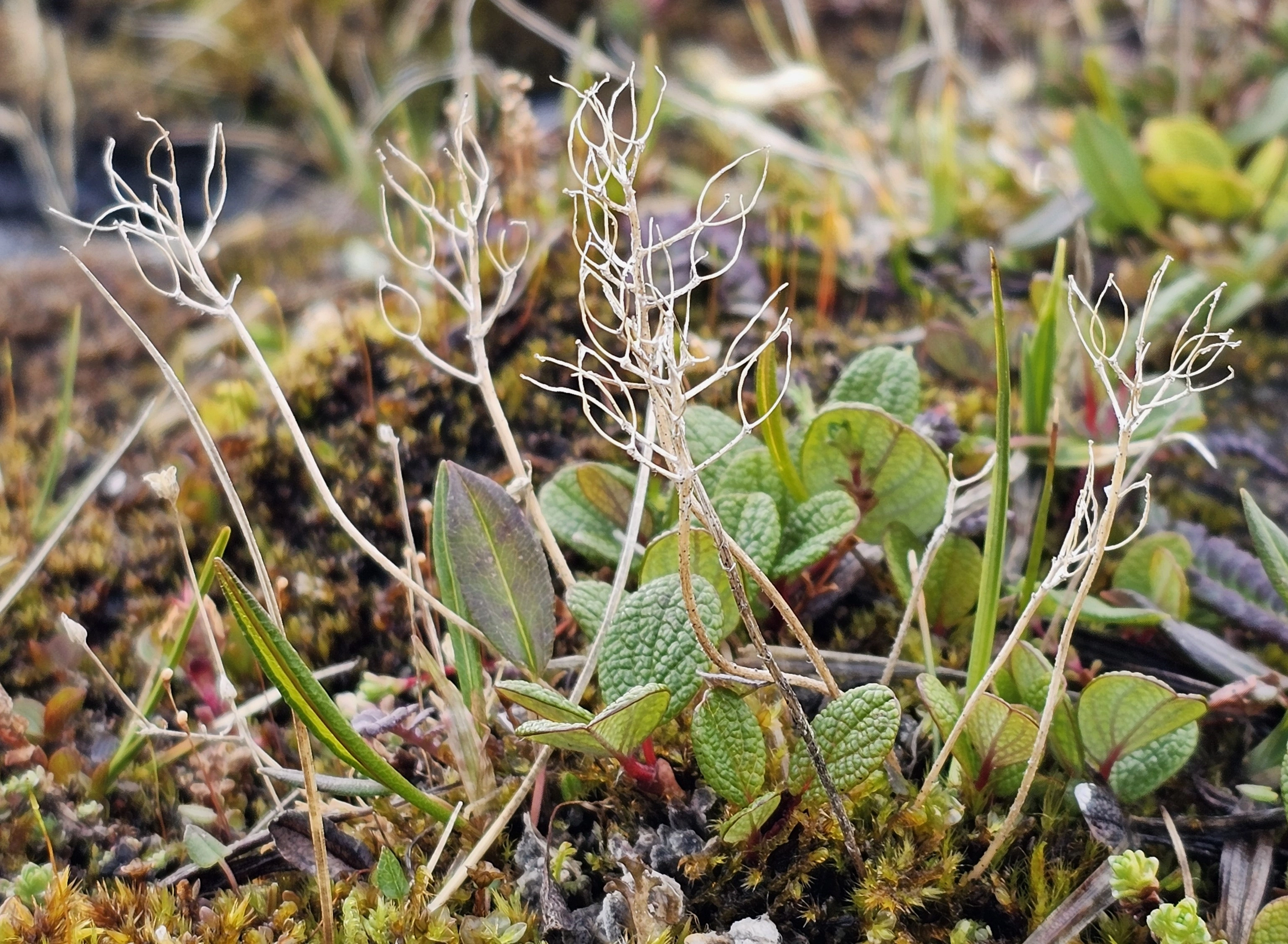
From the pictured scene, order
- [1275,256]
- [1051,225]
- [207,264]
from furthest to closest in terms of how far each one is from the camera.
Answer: [207,264], [1051,225], [1275,256]

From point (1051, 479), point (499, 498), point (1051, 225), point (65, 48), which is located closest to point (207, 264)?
point (65, 48)

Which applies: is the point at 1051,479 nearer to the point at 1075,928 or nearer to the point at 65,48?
the point at 1075,928

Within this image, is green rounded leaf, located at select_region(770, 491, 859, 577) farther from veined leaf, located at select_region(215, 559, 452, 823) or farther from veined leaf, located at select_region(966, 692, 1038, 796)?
veined leaf, located at select_region(215, 559, 452, 823)

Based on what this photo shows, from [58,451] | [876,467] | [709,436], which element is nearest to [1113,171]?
[876,467]

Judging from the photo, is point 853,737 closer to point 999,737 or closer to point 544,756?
point 999,737

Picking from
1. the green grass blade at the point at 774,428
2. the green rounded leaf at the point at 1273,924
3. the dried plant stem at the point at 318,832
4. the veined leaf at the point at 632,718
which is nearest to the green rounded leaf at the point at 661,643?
the veined leaf at the point at 632,718

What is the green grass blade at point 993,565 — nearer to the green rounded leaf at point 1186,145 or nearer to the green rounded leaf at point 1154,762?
the green rounded leaf at point 1154,762
